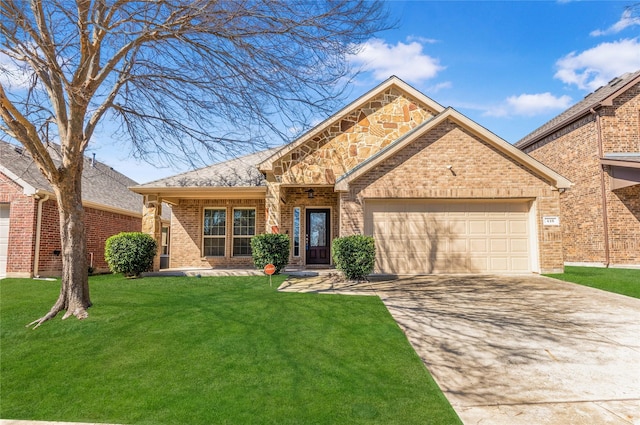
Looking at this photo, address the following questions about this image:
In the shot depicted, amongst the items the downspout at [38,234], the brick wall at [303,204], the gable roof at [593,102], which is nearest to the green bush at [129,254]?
the downspout at [38,234]

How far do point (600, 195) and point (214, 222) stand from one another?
16.0 meters

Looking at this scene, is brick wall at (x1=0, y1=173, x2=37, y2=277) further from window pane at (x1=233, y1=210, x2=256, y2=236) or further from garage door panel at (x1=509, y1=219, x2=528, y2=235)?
garage door panel at (x1=509, y1=219, x2=528, y2=235)

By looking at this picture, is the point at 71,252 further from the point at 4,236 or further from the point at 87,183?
the point at 87,183

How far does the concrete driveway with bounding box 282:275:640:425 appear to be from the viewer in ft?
11.5

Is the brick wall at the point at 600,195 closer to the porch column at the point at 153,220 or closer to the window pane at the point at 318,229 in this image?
the window pane at the point at 318,229

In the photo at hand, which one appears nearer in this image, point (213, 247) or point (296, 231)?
point (296, 231)

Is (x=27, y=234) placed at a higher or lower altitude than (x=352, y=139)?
lower

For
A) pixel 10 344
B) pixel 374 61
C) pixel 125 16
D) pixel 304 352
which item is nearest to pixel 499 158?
pixel 374 61

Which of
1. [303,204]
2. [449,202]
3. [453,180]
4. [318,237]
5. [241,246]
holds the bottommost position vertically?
[241,246]

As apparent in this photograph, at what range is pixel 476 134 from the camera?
1123 centimetres

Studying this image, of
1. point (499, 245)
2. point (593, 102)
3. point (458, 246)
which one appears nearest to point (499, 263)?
point (499, 245)

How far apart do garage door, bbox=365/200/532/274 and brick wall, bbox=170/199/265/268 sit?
5.71m

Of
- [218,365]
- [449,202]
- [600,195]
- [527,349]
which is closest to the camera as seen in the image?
[218,365]

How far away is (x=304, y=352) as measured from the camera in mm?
4754
